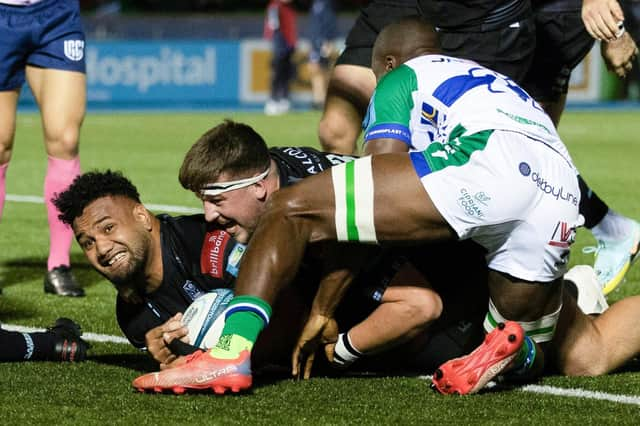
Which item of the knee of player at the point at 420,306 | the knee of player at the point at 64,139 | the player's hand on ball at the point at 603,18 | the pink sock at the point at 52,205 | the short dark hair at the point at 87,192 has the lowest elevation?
the pink sock at the point at 52,205

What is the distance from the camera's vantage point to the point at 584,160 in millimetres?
14109

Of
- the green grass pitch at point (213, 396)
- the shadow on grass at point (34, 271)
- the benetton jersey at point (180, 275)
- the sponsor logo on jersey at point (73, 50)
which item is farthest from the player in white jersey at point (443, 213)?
the shadow on grass at point (34, 271)

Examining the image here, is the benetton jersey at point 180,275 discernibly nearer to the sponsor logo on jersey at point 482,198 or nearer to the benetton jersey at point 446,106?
the benetton jersey at point 446,106

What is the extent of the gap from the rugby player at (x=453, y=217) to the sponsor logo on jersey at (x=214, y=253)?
396 millimetres

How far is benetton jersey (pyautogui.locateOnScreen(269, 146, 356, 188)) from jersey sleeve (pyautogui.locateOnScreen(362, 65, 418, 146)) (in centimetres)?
19

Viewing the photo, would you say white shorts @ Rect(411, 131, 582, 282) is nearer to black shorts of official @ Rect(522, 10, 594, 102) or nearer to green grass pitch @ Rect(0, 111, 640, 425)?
green grass pitch @ Rect(0, 111, 640, 425)

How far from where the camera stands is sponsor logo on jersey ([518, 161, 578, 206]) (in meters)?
4.45

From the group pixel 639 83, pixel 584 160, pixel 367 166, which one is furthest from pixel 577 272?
pixel 639 83

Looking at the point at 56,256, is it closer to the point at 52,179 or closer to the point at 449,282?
the point at 52,179

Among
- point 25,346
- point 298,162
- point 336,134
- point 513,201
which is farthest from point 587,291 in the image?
point 25,346

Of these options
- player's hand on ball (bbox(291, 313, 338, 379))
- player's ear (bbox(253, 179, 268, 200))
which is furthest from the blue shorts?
player's hand on ball (bbox(291, 313, 338, 379))

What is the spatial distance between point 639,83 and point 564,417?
73.5 ft

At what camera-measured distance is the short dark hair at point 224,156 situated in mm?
4633

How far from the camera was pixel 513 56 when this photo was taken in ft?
21.5
